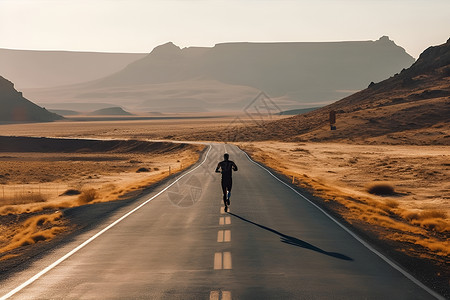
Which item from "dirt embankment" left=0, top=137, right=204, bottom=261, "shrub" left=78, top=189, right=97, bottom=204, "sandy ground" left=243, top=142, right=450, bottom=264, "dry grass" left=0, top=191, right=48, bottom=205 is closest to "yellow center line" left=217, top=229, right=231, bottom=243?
"sandy ground" left=243, top=142, right=450, bottom=264

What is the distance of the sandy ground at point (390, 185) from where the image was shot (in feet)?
59.8

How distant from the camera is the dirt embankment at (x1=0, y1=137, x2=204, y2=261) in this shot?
21.8 metres

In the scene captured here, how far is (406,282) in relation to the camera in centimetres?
1078

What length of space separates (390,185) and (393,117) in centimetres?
7576

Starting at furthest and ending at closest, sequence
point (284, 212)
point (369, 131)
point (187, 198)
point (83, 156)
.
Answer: point (369, 131), point (83, 156), point (187, 198), point (284, 212)

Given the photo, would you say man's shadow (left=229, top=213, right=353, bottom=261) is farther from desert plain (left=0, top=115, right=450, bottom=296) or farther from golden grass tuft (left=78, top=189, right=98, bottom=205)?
golden grass tuft (left=78, top=189, right=98, bottom=205)

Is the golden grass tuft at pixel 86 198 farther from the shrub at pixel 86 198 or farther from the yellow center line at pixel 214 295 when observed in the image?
the yellow center line at pixel 214 295

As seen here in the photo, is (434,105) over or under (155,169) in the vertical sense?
over

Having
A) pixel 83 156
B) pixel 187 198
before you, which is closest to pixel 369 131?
pixel 83 156

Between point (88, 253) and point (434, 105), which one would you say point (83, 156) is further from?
point (88, 253)

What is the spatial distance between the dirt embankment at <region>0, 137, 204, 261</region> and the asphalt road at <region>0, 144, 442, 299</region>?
2.61m

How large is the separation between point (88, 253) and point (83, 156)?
241 feet

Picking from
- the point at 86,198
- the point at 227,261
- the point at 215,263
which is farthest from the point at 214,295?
the point at 86,198

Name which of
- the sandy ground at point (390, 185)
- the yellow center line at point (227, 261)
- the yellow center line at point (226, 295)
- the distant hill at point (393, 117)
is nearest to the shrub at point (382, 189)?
the sandy ground at point (390, 185)
